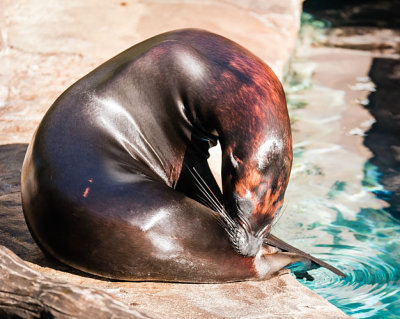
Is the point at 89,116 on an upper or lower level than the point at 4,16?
upper

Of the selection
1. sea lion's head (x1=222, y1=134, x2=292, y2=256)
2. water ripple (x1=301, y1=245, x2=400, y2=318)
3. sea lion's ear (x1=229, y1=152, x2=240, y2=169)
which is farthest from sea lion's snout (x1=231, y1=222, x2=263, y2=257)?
water ripple (x1=301, y1=245, x2=400, y2=318)

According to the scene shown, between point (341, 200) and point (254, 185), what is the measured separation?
1.99 m

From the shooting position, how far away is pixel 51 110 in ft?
11.9

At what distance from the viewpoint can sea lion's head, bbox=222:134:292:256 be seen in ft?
11.5

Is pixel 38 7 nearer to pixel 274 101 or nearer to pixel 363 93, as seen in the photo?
pixel 363 93

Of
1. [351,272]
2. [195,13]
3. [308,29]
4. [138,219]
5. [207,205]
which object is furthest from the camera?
[308,29]

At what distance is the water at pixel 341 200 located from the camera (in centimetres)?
401

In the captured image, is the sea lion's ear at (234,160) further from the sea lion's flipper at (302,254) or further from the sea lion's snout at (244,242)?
the sea lion's flipper at (302,254)

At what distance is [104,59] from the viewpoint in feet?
20.3

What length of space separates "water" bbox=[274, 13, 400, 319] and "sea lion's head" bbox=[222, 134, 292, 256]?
60cm

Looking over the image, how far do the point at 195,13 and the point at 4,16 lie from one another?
2.00 metres

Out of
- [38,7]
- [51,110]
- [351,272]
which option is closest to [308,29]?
[38,7]

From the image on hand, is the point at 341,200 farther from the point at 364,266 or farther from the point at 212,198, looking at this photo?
the point at 212,198

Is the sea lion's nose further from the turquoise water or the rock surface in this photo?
the turquoise water
